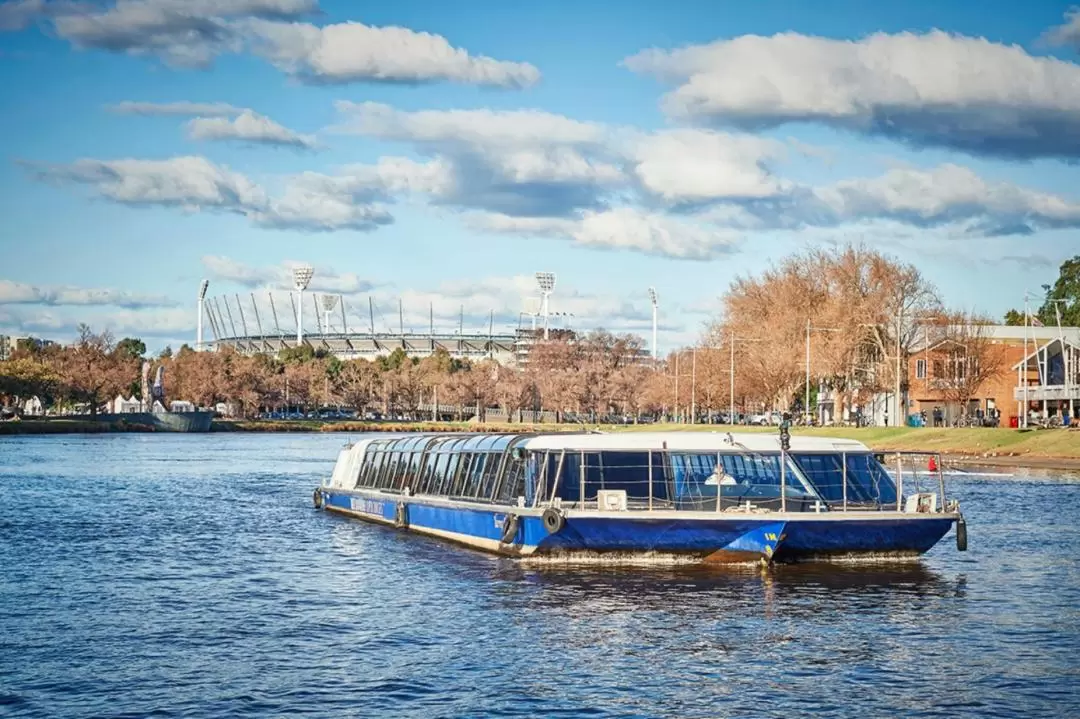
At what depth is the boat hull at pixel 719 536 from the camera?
40781 millimetres

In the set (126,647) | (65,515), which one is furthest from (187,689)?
(65,515)

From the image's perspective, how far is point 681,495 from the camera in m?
43.6

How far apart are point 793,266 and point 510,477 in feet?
404

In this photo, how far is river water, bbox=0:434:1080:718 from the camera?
2622cm

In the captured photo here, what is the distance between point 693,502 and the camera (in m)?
43.0

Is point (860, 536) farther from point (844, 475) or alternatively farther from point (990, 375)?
point (990, 375)

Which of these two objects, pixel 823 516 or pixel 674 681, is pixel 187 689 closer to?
pixel 674 681

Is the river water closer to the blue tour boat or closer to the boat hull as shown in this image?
the boat hull

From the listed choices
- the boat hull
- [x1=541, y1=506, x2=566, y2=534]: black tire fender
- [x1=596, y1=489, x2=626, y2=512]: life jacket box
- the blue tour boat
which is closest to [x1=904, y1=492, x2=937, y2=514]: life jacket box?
the blue tour boat

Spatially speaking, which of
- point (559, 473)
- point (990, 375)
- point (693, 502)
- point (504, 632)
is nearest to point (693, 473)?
point (693, 502)

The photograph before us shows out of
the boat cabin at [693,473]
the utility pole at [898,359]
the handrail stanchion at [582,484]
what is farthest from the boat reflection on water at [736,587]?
the utility pole at [898,359]

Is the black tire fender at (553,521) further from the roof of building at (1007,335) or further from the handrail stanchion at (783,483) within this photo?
the roof of building at (1007,335)

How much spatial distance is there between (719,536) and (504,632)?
10.3 meters

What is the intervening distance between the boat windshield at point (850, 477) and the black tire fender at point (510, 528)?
9.01 metres
